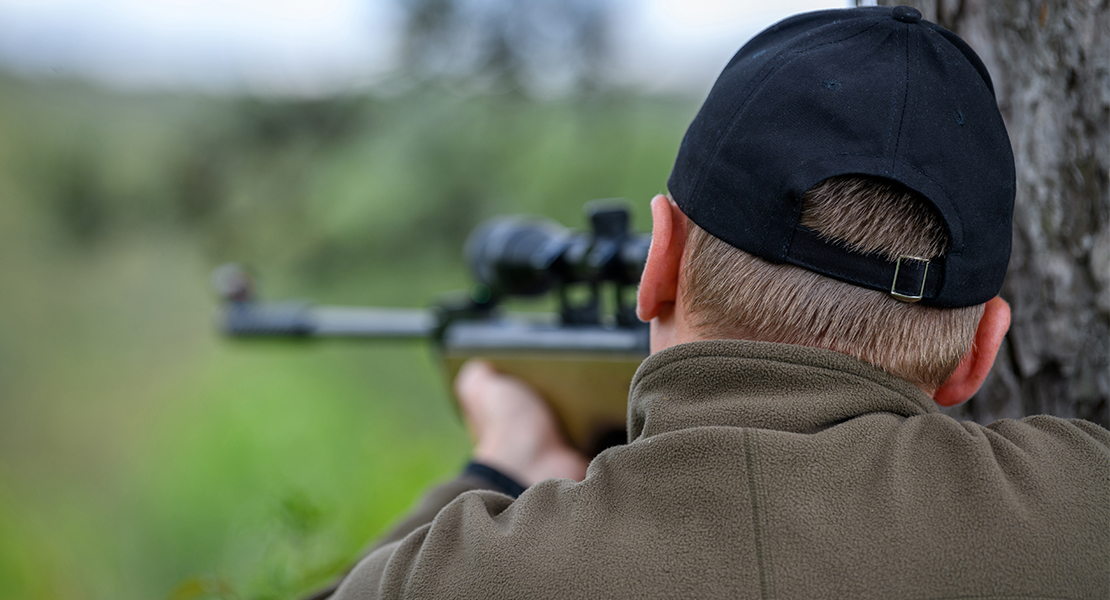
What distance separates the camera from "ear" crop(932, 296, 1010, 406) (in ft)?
3.02

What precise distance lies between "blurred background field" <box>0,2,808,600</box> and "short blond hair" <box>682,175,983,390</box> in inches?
181

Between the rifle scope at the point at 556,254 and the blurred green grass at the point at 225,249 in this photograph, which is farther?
the blurred green grass at the point at 225,249

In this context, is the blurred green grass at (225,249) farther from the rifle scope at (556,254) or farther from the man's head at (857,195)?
the man's head at (857,195)

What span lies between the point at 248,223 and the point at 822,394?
7.03m

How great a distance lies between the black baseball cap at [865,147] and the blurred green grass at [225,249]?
4.37m

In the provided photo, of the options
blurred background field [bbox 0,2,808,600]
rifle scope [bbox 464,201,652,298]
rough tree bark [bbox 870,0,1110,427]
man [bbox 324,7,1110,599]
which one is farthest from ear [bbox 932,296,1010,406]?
blurred background field [bbox 0,2,808,600]

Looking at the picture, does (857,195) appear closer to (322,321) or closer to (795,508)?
(795,508)

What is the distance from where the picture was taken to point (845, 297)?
0.83m

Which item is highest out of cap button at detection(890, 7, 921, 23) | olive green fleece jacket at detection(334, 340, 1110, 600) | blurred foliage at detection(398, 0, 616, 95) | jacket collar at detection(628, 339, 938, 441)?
blurred foliage at detection(398, 0, 616, 95)

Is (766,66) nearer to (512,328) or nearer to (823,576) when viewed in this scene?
(823,576)

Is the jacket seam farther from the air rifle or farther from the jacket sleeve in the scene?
the air rifle

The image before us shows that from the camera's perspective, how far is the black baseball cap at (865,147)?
2.61 ft

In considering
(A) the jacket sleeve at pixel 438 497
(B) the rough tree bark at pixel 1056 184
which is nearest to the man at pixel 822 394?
(A) the jacket sleeve at pixel 438 497

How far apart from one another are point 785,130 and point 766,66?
9 cm
